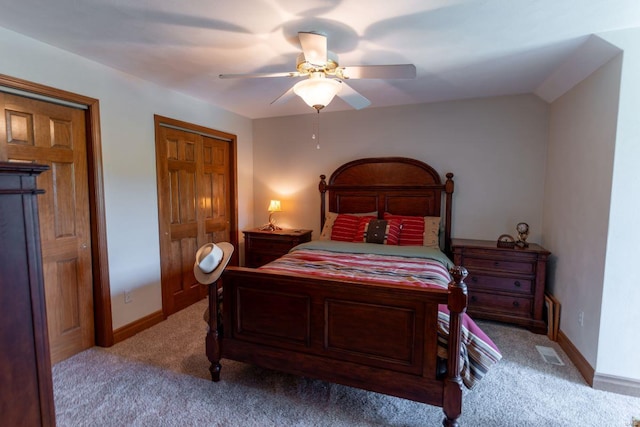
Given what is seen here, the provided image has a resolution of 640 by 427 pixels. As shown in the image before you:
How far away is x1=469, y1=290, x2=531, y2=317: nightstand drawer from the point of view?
123 inches

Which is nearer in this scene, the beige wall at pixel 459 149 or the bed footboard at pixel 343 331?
the bed footboard at pixel 343 331

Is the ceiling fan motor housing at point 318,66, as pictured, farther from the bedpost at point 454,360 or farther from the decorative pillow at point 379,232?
the decorative pillow at point 379,232

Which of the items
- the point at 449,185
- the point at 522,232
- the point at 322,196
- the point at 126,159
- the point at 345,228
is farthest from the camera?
the point at 322,196

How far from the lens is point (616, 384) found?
2.15 metres

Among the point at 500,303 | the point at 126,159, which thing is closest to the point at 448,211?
the point at 500,303

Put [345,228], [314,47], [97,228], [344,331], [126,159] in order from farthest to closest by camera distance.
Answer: [345,228] < [126,159] < [97,228] < [344,331] < [314,47]

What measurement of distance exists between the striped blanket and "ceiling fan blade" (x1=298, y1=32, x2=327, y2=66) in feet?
4.54

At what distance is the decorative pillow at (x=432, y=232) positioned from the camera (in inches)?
135

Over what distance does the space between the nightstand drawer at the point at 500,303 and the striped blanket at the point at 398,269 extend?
67 centimetres

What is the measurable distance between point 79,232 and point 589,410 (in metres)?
3.91

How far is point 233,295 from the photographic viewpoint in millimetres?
2213

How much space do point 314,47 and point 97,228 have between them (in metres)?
2.31

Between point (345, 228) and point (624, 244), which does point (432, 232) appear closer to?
point (345, 228)

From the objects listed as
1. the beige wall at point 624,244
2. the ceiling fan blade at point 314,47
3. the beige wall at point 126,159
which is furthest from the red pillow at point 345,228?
the beige wall at point 624,244
